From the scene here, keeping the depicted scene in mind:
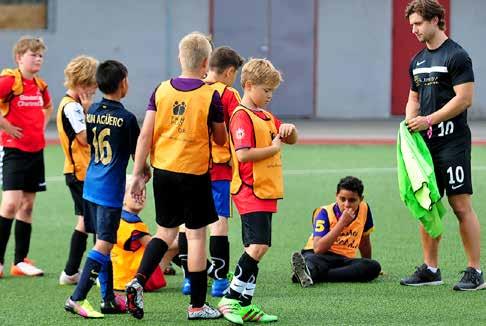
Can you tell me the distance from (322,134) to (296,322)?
14569 mm

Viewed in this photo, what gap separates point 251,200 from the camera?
7.43 metres

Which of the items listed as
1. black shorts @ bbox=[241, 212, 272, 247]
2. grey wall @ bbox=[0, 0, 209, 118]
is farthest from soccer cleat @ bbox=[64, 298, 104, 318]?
grey wall @ bbox=[0, 0, 209, 118]

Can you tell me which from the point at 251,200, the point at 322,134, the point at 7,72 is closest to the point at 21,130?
the point at 7,72

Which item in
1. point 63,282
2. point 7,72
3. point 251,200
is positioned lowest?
point 63,282

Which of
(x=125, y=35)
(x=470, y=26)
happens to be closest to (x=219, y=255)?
(x=125, y=35)

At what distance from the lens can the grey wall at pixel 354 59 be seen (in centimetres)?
2506

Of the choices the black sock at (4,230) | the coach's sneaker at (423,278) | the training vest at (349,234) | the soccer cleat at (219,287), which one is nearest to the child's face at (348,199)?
the training vest at (349,234)

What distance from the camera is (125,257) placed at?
28.6 ft

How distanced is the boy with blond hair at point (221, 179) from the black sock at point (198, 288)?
0.79m

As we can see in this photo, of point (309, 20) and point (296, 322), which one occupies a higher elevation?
point (309, 20)

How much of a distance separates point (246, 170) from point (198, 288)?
2.54 feet

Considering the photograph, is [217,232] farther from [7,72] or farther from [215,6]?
[215,6]

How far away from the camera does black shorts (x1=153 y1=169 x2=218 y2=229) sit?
24.3 ft

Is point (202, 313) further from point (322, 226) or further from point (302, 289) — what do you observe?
point (322, 226)
